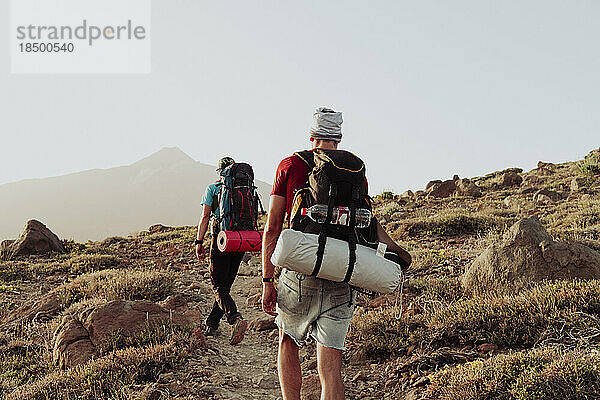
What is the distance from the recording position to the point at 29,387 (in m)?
5.76

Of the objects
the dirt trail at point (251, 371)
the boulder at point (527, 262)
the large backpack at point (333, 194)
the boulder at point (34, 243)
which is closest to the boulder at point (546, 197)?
the boulder at point (527, 262)

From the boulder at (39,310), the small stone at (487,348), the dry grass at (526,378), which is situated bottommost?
the boulder at (39,310)

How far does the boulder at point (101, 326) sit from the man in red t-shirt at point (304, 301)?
3.05m

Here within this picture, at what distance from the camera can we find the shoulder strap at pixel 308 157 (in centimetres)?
334

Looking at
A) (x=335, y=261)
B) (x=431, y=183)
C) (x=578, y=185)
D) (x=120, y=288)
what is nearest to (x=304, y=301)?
(x=335, y=261)

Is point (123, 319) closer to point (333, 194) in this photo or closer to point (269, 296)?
point (269, 296)

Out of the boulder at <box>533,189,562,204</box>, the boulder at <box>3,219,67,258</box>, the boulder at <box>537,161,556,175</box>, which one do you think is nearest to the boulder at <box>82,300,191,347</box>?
the boulder at <box>3,219,67,258</box>

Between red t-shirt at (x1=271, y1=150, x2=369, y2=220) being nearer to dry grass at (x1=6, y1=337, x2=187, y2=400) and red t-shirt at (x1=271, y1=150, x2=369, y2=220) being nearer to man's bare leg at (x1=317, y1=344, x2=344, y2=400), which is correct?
man's bare leg at (x1=317, y1=344, x2=344, y2=400)

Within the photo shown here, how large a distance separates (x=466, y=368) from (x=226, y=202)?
10.8 ft

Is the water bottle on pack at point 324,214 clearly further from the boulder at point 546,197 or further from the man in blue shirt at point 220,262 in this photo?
the boulder at point 546,197

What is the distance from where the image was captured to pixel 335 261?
3.08 meters

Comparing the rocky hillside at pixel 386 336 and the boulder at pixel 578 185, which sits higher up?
the boulder at pixel 578 185

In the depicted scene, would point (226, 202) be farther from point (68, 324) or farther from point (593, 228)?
point (593, 228)

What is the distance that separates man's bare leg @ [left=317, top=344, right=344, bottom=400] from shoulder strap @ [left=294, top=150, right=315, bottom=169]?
1.22 metres
